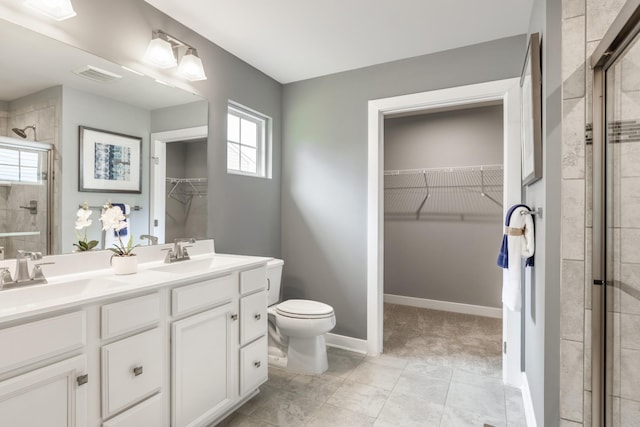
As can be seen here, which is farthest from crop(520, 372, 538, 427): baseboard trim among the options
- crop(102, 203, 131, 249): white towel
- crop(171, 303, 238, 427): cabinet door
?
crop(102, 203, 131, 249): white towel

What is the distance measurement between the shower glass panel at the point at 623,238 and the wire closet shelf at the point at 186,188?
2.21m

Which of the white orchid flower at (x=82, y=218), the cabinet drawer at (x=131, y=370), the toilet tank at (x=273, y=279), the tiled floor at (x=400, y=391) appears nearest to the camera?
the cabinet drawer at (x=131, y=370)

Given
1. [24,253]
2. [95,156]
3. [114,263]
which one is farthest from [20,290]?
[95,156]

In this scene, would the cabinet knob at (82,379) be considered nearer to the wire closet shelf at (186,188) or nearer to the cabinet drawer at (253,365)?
the cabinet drawer at (253,365)

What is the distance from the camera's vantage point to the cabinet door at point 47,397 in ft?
3.41

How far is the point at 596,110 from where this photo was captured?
4.40ft

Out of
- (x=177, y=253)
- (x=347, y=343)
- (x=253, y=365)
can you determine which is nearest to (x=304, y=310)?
(x=253, y=365)

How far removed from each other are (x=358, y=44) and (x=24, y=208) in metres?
2.21

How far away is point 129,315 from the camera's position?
1.37 metres

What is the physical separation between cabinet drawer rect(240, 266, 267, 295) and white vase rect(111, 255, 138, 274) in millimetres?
566

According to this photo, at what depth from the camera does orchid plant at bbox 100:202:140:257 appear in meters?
1.71

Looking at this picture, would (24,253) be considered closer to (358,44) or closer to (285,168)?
(285,168)

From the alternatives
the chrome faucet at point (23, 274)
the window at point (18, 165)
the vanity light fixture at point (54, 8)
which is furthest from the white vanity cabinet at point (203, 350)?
the vanity light fixture at point (54, 8)

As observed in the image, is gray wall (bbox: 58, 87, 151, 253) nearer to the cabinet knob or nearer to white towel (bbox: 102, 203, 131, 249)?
white towel (bbox: 102, 203, 131, 249)
